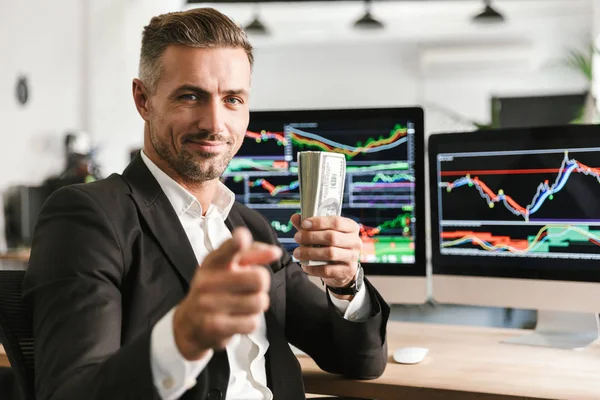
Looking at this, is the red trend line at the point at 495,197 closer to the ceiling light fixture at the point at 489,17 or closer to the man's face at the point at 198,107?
the man's face at the point at 198,107

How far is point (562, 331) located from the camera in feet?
5.81

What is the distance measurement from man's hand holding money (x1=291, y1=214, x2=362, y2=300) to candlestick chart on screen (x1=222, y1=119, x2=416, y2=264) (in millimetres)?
579

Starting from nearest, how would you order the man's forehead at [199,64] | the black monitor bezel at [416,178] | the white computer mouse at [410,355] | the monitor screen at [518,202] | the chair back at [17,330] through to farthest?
the chair back at [17,330], the man's forehead at [199,64], the white computer mouse at [410,355], the monitor screen at [518,202], the black monitor bezel at [416,178]

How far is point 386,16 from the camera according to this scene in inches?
307

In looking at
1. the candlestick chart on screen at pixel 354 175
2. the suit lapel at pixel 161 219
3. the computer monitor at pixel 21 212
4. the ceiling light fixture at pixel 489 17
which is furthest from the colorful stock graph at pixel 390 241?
the ceiling light fixture at pixel 489 17

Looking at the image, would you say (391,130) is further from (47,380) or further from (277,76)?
(277,76)

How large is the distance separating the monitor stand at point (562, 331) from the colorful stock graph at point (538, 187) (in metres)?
0.30

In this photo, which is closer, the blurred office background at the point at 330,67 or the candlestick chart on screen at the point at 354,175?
the candlestick chart on screen at the point at 354,175

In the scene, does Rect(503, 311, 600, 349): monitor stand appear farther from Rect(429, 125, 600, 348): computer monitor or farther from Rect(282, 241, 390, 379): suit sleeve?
Rect(282, 241, 390, 379): suit sleeve

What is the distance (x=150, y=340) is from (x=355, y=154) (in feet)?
3.60

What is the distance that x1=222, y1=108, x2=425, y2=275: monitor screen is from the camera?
179cm

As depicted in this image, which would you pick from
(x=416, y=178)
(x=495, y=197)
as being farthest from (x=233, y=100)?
(x=495, y=197)

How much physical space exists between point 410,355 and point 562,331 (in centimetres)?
48

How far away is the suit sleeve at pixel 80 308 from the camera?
846 millimetres
